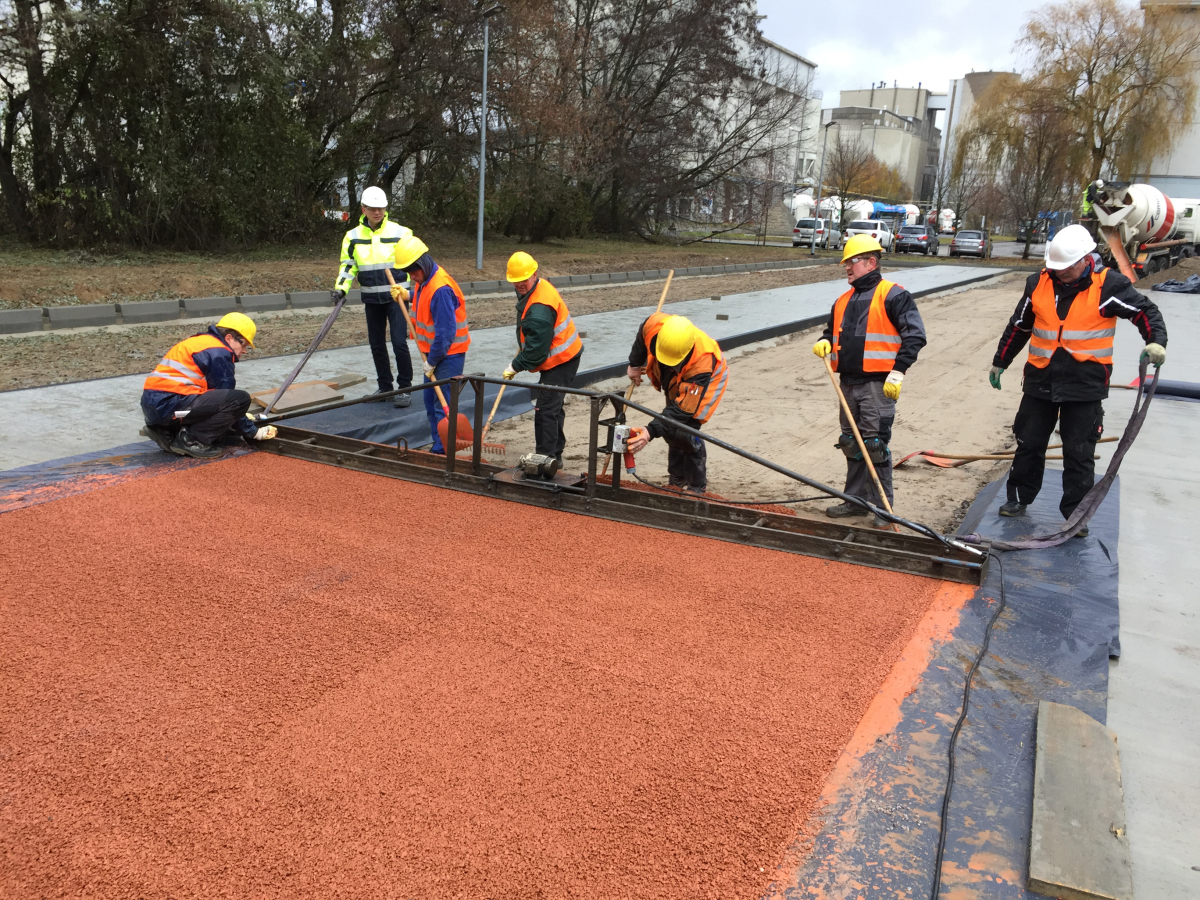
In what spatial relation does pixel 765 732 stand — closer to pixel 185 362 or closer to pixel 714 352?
pixel 714 352

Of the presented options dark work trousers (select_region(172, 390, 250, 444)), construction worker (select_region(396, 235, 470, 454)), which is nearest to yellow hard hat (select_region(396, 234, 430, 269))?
construction worker (select_region(396, 235, 470, 454))

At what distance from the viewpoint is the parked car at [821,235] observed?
36.7 metres

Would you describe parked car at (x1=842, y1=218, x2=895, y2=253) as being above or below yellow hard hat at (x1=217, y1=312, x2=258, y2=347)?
above

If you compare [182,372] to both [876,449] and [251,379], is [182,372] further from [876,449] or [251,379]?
[876,449]

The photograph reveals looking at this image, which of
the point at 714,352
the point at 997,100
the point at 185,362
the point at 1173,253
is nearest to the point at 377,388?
the point at 185,362

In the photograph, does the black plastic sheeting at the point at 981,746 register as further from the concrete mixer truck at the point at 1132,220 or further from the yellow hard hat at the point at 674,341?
the concrete mixer truck at the point at 1132,220

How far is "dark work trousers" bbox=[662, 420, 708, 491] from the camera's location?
5.36 metres

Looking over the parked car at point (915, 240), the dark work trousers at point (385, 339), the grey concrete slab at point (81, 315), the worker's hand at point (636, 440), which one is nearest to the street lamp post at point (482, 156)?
the grey concrete slab at point (81, 315)

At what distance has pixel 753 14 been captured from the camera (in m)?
29.9

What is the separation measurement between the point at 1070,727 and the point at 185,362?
5060mm

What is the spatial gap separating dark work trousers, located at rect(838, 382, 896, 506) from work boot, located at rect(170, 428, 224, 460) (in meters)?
3.94

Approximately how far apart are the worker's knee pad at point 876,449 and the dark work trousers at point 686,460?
3.26 ft

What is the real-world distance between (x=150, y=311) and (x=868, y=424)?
9.44 meters

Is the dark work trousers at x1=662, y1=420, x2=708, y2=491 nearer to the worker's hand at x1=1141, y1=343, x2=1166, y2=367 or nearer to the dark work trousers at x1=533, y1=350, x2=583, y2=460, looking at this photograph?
the dark work trousers at x1=533, y1=350, x2=583, y2=460
